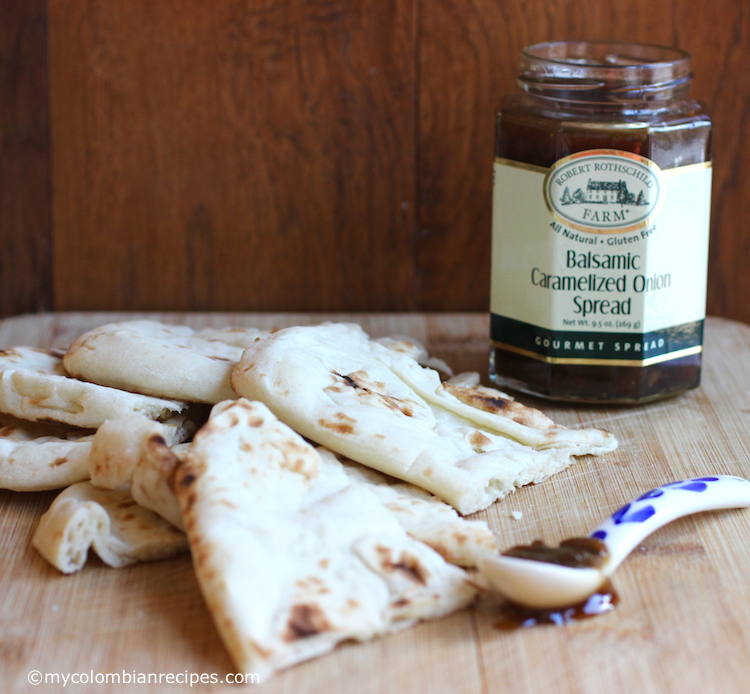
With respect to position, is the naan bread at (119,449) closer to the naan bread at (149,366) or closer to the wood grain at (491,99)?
the naan bread at (149,366)

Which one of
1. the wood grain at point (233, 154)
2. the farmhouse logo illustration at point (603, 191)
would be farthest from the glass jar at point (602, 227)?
the wood grain at point (233, 154)

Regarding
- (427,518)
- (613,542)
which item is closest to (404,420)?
(427,518)

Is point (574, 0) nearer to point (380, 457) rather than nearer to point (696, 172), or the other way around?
point (696, 172)

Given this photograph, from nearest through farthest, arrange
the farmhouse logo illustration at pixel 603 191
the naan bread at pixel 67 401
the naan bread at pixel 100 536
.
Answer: the naan bread at pixel 100 536
the naan bread at pixel 67 401
the farmhouse logo illustration at pixel 603 191

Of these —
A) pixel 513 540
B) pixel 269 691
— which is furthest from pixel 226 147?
pixel 269 691

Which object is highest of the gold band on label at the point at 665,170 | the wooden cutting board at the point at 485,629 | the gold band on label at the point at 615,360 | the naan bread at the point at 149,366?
the gold band on label at the point at 665,170

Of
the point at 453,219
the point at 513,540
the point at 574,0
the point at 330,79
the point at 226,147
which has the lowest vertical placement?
the point at 513,540

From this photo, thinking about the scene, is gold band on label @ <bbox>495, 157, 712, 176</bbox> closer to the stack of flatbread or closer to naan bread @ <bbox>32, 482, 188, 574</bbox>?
the stack of flatbread

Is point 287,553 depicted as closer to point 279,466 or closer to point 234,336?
point 279,466
